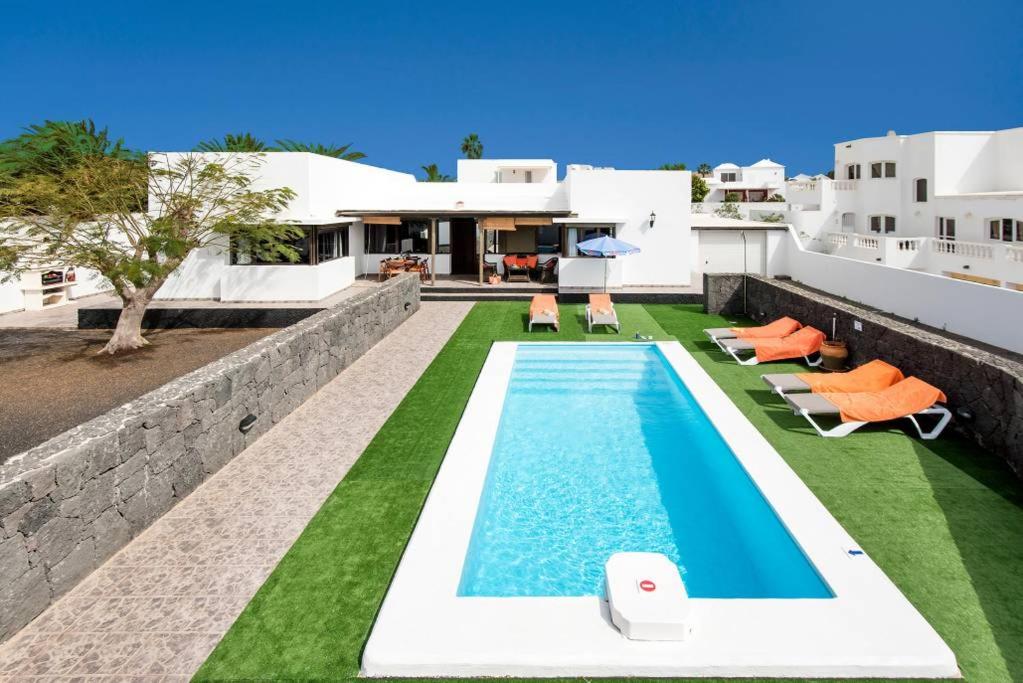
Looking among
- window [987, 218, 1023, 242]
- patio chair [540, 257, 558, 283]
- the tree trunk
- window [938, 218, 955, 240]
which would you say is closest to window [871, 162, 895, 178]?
window [938, 218, 955, 240]

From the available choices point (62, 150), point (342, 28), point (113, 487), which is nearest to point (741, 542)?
point (113, 487)

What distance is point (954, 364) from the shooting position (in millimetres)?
9391

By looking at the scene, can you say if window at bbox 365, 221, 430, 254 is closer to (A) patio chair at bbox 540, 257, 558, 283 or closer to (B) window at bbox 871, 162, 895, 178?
(A) patio chair at bbox 540, 257, 558, 283

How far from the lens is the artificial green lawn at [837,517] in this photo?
4.90 m

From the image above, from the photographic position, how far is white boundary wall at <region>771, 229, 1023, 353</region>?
1429cm

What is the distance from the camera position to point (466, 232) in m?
29.8

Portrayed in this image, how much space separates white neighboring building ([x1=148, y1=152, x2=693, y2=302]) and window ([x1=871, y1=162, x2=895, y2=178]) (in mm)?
21107

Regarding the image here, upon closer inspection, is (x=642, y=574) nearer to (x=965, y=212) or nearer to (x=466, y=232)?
(x=466, y=232)

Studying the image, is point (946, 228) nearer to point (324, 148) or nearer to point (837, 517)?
point (837, 517)

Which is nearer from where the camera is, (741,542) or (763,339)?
(741,542)

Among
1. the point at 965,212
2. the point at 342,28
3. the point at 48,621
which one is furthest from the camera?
the point at 342,28

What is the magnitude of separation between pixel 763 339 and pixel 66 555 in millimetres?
12477

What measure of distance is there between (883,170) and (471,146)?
6789cm

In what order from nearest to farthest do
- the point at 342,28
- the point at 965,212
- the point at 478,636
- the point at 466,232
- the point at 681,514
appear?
the point at 478,636 < the point at 681,514 < the point at 466,232 < the point at 965,212 < the point at 342,28
